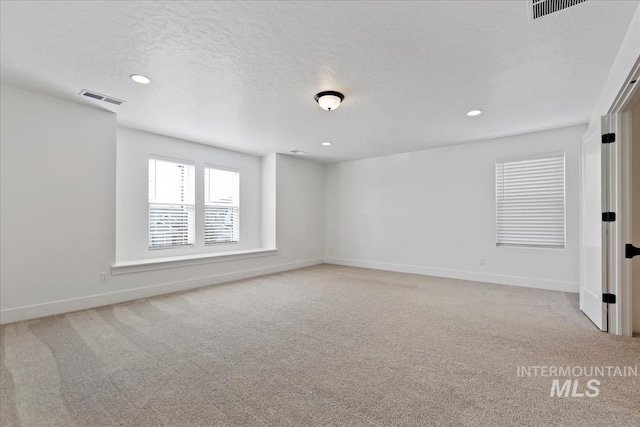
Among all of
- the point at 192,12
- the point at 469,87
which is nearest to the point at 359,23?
the point at 192,12

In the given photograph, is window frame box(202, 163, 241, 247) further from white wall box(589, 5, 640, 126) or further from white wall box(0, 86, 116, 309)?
white wall box(589, 5, 640, 126)

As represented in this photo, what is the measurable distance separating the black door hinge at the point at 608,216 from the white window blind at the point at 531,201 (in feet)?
6.29

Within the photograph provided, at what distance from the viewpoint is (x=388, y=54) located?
2.51m

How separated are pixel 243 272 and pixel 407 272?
346 centimetres

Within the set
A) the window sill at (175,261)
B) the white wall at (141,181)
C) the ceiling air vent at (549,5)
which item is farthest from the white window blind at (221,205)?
the ceiling air vent at (549,5)

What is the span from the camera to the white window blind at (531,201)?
15.1 feet

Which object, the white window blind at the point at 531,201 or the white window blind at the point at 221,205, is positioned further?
the white window blind at the point at 221,205

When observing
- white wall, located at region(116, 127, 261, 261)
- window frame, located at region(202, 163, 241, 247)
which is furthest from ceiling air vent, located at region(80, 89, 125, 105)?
window frame, located at region(202, 163, 241, 247)

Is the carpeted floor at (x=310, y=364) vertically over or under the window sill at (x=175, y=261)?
under

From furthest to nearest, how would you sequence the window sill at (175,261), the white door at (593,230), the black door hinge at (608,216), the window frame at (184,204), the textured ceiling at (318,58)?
the window frame at (184,204) → the window sill at (175,261) → the white door at (593,230) → the black door hinge at (608,216) → the textured ceiling at (318,58)

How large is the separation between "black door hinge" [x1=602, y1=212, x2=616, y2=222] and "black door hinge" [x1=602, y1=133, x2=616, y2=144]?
2.39 feet

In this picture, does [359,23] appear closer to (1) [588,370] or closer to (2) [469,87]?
(2) [469,87]

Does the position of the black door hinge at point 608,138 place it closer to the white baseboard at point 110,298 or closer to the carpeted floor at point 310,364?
the carpeted floor at point 310,364

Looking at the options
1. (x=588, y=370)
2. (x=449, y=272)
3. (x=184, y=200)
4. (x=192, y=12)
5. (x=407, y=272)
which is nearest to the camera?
(x=192, y=12)
